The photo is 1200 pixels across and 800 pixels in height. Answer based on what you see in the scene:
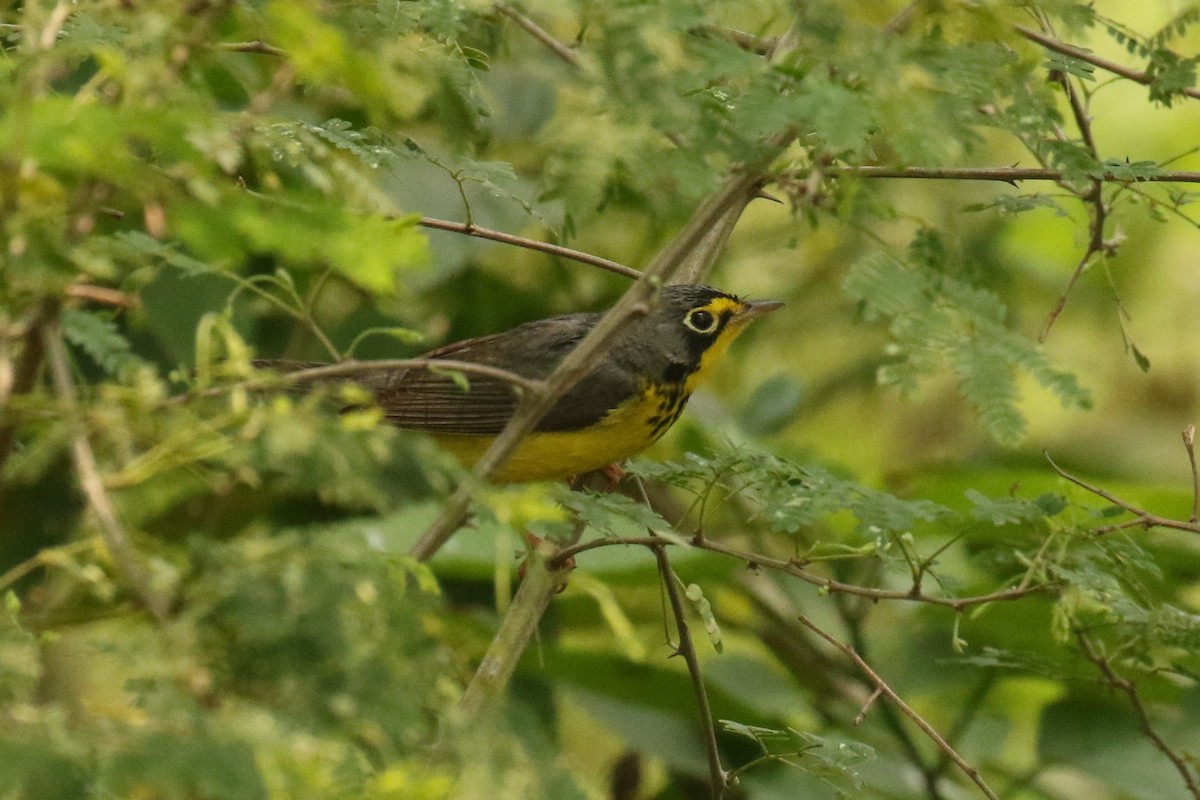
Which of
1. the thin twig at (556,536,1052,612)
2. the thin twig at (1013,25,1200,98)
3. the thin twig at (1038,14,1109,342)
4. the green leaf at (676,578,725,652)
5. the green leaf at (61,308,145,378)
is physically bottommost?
the green leaf at (676,578,725,652)

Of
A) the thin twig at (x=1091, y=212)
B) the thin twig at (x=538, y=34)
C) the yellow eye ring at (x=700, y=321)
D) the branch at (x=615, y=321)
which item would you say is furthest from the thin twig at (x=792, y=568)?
the yellow eye ring at (x=700, y=321)

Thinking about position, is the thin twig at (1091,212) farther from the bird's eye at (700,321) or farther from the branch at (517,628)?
the bird's eye at (700,321)

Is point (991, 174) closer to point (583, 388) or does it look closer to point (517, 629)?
point (517, 629)

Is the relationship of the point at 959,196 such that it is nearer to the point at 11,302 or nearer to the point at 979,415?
the point at 979,415

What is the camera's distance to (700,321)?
369 centimetres

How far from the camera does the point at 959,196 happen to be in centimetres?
538

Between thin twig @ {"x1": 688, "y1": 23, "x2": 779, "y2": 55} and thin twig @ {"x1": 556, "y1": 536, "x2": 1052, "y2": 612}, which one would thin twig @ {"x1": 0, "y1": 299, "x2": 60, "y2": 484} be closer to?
thin twig @ {"x1": 556, "y1": 536, "x2": 1052, "y2": 612}

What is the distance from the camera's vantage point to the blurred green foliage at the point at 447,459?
3.94 feet

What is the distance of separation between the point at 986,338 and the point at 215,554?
57.3 inches

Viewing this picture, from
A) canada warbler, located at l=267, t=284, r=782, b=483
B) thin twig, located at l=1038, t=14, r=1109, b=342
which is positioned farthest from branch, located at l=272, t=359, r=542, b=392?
canada warbler, located at l=267, t=284, r=782, b=483

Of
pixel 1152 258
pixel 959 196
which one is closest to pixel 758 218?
pixel 959 196

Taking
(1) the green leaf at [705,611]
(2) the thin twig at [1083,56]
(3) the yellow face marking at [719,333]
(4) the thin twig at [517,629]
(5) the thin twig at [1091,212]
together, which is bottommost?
(3) the yellow face marking at [719,333]

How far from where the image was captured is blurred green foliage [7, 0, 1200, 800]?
1201 mm

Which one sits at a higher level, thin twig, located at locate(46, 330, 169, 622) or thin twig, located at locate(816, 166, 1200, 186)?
thin twig, located at locate(816, 166, 1200, 186)
